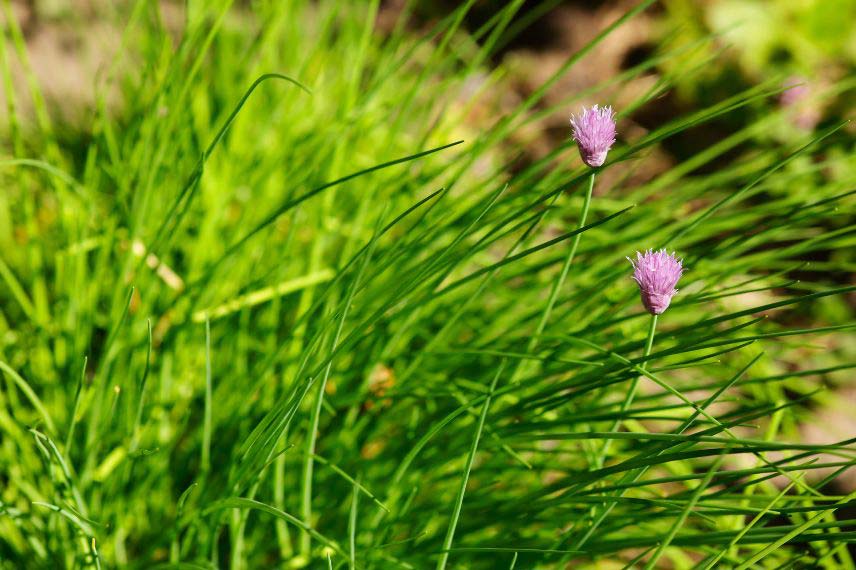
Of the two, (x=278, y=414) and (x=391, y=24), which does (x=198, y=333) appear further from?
(x=391, y=24)

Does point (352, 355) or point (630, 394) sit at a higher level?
point (352, 355)

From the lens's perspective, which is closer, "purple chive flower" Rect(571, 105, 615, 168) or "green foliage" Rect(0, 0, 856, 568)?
"purple chive flower" Rect(571, 105, 615, 168)

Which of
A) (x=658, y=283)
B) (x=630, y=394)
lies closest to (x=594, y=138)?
(x=658, y=283)

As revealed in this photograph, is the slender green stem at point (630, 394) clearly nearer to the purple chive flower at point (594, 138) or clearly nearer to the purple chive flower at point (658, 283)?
the purple chive flower at point (658, 283)

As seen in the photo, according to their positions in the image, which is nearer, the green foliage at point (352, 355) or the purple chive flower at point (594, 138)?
the purple chive flower at point (594, 138)

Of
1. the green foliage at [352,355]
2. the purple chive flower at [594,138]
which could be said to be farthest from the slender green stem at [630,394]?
the purple chive flower at [594,138]

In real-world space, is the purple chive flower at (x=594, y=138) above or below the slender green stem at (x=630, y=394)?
above

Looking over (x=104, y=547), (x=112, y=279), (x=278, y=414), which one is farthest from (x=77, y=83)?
(x=278, y=414)

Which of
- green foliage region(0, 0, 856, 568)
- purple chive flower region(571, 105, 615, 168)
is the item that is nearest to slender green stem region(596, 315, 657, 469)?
green foliage region(0, 0, 856, 568)

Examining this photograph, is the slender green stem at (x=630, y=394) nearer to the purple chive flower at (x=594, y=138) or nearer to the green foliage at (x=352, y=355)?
the green foliage at (x=352, y=355)

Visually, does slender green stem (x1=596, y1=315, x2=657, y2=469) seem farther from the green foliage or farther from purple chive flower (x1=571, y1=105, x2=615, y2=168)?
purple chive flower (x1=571, y1=105, x2=615, y2=168)

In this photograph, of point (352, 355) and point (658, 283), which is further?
point (352, 355)

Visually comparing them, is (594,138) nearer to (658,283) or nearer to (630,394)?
(658,283)
